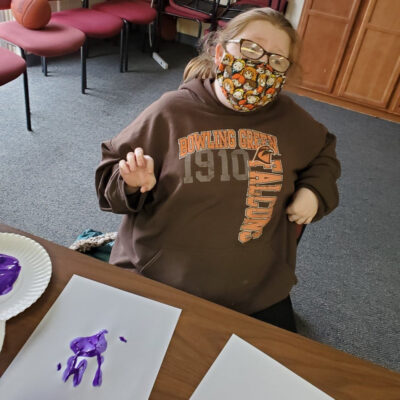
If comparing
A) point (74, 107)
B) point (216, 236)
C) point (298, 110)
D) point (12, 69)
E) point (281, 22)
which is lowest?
point (74, 107)

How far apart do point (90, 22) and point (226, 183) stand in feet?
7.40

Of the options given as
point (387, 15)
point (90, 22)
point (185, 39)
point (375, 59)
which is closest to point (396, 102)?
point (375, 59)

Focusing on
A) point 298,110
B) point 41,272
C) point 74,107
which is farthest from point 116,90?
point 41,272

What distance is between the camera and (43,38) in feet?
7.34

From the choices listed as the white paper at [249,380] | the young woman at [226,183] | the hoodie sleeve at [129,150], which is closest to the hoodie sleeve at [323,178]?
the young woman at [226,183]

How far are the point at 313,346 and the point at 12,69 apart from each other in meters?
1.83

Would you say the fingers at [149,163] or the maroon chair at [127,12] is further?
the maroon chair at [127,12]

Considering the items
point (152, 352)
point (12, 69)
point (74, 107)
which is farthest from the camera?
point (74, 107)

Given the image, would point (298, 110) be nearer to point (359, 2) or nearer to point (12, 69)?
point (12, 69)

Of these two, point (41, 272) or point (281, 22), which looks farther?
point (281, 22)

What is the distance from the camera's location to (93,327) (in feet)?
2.09

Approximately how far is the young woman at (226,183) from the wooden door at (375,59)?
2335mm

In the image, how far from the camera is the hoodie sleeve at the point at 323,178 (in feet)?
3.30

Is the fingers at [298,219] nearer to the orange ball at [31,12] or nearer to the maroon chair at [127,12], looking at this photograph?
the orange ball at [31,12]
